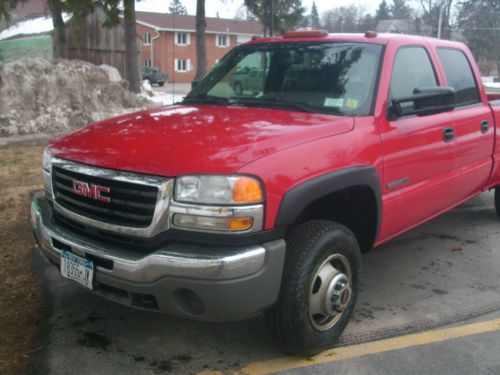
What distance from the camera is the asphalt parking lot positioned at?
122 inches

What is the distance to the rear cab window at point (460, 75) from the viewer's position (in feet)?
15.0

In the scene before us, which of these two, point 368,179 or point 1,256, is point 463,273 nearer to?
point 368,179

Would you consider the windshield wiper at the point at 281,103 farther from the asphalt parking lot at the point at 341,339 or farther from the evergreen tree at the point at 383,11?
the evergreen tree at the point at 383,11

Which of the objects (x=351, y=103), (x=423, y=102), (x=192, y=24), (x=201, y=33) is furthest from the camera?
(x=192, y=24)

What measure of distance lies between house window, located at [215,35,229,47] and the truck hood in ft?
173

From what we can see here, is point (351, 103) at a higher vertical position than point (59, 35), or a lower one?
lower

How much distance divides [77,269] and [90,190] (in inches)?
17.9

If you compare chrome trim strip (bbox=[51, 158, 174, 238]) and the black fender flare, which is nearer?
chrome trim strip (bbox=[51, 158, 174, 238])

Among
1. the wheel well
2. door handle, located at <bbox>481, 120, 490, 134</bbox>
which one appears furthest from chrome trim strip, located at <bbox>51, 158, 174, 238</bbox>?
door handle, located at <bbox>481, 120, 490, 134</bbox>

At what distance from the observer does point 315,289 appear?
308cm

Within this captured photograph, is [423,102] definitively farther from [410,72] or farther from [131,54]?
[131,54]

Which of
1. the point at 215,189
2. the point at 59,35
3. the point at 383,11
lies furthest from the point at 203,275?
the point at 383,11

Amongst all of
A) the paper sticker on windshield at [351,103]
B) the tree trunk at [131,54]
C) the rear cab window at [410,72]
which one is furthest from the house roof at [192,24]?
the paper sticker on windshield at [351,103]

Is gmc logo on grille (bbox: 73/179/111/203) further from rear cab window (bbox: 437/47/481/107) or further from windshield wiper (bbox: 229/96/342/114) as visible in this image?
rear cab window (bbox: 437/47/481/107)
